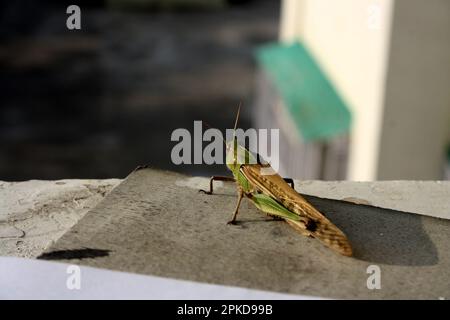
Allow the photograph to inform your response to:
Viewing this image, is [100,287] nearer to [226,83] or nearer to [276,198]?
[276,198]

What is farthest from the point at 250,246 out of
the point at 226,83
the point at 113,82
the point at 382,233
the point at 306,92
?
the point at 113,82

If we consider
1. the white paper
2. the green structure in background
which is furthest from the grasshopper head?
the green structure in background

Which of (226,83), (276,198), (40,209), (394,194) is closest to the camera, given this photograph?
(276,198)

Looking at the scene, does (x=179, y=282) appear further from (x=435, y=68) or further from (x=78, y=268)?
(x=435, y=68)

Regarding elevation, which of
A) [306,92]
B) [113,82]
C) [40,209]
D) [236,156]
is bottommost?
[113,82]

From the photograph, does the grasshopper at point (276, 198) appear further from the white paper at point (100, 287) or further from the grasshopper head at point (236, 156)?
the white paper at point (100, 287)

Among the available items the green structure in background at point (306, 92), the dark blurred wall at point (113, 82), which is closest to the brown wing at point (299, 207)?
the green structure in background at point (306, 92)
